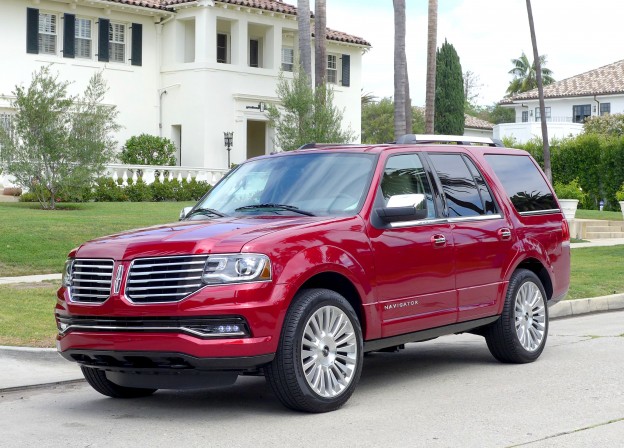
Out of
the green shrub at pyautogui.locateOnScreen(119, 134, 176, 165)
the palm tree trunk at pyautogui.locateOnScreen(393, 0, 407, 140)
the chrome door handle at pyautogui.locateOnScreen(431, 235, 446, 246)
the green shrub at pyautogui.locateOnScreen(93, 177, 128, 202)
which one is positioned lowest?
the chrome door handle at pyautogui.locateOnScreen(431, 235, 446, 246)

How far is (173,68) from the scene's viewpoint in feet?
136

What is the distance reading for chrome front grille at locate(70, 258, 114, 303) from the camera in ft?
25.3

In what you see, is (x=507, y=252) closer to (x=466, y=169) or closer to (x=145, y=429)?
(x=466, y=169)

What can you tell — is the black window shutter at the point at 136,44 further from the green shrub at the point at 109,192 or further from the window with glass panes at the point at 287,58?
the green shrub at the point at 109,192

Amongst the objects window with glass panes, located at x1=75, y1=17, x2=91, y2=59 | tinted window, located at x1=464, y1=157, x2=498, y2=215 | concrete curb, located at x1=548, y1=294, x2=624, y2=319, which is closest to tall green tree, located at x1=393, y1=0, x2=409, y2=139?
window with glass panes, located at x1=75, y1=17, x2=91, y2=59

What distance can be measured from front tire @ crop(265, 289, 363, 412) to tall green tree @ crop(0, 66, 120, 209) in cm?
2019

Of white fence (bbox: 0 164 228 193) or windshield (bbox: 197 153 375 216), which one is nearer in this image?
windshield (bbox: 197 153 375 216)

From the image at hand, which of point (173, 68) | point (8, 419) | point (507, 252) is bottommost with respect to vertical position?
point (8, 419)

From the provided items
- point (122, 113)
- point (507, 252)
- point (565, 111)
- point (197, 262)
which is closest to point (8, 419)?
point (197, 262)

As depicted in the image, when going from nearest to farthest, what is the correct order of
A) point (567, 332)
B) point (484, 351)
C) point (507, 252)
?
point (507, 252) < point (484, 351) < point (567, 332)

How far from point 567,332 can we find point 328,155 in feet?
16.0

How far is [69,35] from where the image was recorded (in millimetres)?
38438

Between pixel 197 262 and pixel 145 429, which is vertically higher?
pixel 197 262

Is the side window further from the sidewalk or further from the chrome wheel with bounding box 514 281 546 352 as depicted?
the sidewalk
